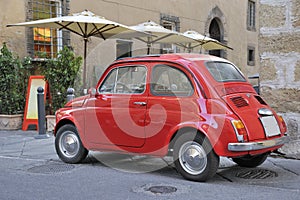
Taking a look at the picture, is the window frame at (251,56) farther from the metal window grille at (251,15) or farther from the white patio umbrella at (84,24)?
the white patio umbrella at (84,24)

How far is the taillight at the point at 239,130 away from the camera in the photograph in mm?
5016

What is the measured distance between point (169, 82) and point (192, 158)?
3.63 ft

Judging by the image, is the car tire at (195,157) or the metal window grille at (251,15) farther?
the metal window grille at (251,15)

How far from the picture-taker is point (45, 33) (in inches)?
464

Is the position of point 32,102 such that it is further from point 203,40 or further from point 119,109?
point 203,40

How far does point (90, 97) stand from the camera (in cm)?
637

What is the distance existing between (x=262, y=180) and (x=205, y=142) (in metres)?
1.00

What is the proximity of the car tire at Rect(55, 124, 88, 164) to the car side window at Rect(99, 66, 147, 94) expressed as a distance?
86cm

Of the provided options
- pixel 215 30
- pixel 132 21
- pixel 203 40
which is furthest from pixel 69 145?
pixel 215 30

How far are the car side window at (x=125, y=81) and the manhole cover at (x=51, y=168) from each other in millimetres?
1278

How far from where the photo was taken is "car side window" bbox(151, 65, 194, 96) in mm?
5555

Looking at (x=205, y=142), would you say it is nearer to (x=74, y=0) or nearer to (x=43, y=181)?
(x=43, y=181)

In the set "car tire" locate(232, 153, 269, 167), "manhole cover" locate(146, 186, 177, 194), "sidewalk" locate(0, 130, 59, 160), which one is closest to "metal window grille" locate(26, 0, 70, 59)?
"sidewalk" locate(0, 130, 59, 160)

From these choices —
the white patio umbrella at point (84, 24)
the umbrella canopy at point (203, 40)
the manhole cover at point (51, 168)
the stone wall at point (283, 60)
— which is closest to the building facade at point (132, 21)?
the white patio umbrella at point (84, 24)
